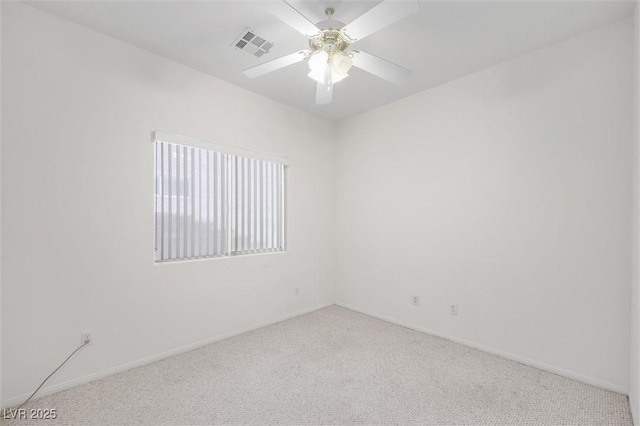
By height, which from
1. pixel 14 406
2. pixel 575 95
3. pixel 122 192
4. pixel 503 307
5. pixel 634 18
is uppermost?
pixel 634 18

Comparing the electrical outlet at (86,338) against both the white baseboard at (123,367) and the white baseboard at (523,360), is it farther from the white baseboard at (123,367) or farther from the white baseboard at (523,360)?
the white baseboard at (523,360)

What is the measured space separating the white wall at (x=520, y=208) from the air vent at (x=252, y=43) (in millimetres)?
1735

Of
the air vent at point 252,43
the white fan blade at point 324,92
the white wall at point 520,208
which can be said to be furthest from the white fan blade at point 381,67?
the white wall at point 520,208

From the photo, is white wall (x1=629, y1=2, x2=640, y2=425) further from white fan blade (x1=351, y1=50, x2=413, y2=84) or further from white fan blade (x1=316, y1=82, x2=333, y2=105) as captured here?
white fan blade (x1=316, y1=82, x2=333, y2=105)

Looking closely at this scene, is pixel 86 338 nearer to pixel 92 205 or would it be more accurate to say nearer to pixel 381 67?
pixel 92 205

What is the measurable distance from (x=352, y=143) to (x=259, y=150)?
1.33 m

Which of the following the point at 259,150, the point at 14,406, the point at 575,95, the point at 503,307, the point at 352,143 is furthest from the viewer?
the point at 352,143

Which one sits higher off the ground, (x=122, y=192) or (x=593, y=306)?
(x=122, y=192)

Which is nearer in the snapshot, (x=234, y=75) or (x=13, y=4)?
(x=13, y=4)

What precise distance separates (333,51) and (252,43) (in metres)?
0.79

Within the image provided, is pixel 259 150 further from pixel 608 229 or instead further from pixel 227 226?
pixel 608 229

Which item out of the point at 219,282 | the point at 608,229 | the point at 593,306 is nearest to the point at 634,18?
the point at 608,229

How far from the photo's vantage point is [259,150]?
3.38 m

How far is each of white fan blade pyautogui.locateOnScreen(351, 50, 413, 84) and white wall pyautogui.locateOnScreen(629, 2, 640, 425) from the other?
1.42 m
